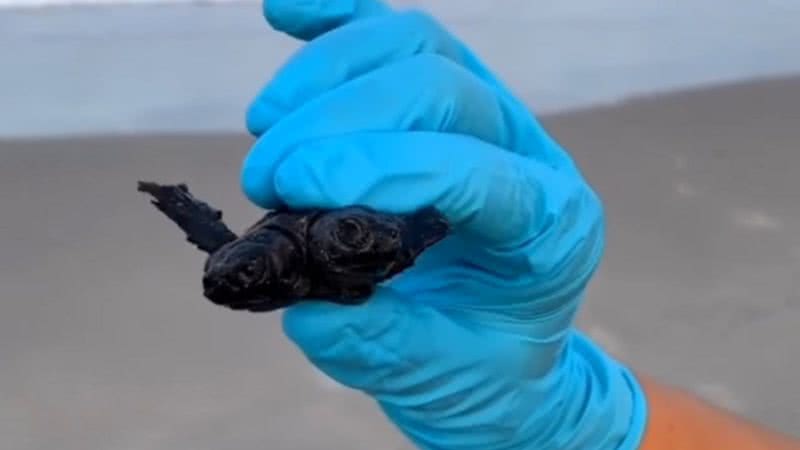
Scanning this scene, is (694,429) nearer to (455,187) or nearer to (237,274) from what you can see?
(455,187)

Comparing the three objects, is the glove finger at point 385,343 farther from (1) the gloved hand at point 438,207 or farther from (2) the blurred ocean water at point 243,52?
(2) the blurred ocean water at point 243,52

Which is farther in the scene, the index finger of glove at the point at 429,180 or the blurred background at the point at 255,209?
the blurred background at the point at 255,209

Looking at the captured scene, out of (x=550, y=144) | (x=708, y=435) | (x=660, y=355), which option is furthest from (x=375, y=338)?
(x=660, y=355)

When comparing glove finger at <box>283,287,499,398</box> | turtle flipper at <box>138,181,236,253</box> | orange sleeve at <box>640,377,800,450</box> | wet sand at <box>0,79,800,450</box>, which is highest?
turtle flipper at <box>138,181,236,253</box>

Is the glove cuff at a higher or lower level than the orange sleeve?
higher

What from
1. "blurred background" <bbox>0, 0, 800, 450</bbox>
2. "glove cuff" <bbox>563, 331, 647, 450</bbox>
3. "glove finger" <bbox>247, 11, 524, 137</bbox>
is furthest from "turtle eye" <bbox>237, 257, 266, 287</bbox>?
"blurred background" <bbox>0, 0, 800, 450</bbox>

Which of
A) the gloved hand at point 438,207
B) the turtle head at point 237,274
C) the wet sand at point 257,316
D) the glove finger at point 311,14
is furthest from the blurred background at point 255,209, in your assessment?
the turtle head at point 237,274

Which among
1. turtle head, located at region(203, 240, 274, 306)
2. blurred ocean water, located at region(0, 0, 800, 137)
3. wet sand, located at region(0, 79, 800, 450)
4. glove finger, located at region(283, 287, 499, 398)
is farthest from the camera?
blurred ocean water, located at region(0, 0, 800, 137)

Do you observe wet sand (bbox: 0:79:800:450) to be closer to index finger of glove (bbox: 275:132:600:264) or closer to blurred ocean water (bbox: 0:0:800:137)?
blurred ocean water (bbox: 0:0:800:137)
